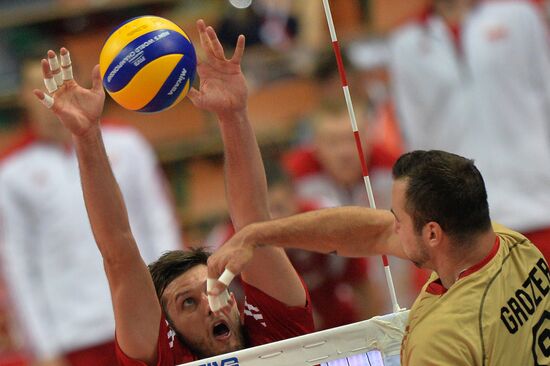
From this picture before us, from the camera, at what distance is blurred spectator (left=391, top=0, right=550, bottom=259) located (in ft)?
28.4

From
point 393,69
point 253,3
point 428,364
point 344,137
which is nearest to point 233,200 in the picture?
point 428,364

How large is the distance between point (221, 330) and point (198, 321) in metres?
0.13

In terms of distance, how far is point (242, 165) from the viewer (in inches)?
189

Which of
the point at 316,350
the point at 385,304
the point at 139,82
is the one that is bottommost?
the point at 385,304

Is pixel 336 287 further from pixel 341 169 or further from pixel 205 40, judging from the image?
pixel 205 40

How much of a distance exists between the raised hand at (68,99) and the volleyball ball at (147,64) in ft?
0.58

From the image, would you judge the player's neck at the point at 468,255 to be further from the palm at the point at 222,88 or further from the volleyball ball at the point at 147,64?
the volleyball ball at the point at 147,64

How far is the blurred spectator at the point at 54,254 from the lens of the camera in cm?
793

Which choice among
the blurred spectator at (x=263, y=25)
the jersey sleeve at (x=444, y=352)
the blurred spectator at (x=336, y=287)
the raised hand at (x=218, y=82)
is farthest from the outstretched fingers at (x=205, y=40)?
the blurred spectator at (x=263, y=25)

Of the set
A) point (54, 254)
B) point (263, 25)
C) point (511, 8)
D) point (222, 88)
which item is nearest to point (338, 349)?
point (222, 88)

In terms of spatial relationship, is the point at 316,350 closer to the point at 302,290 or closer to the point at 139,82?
the point at 302,290

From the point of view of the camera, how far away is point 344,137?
7.48 m

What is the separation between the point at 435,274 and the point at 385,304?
323 cm

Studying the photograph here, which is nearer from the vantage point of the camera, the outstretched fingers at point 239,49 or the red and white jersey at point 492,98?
the outstretched fingers at point 239,49
